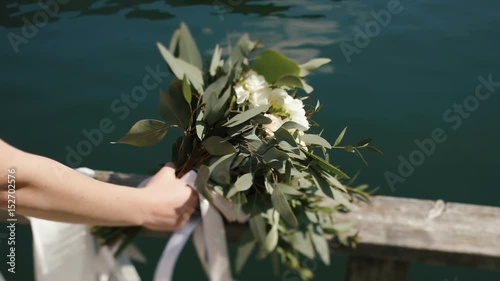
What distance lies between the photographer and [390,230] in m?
1.01

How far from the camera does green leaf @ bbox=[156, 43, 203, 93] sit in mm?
1045

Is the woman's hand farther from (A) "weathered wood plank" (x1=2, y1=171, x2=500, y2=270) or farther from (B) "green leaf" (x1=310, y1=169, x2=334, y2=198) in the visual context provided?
(B) "green leaf" (x1=310, y1=169, x2=334, y2=198)

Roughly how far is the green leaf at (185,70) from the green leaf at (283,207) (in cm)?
26

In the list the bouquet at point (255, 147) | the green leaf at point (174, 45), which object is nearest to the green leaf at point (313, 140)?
the bouquet at point (255, 147)

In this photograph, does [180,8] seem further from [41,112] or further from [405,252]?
[405,252]

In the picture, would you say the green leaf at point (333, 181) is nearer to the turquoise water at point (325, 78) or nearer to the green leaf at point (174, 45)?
the green leaf at point (174, 45)

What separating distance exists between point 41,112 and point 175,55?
94.9 inches

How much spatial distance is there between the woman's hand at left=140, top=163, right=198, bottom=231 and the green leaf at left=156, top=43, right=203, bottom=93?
0.19 metres
